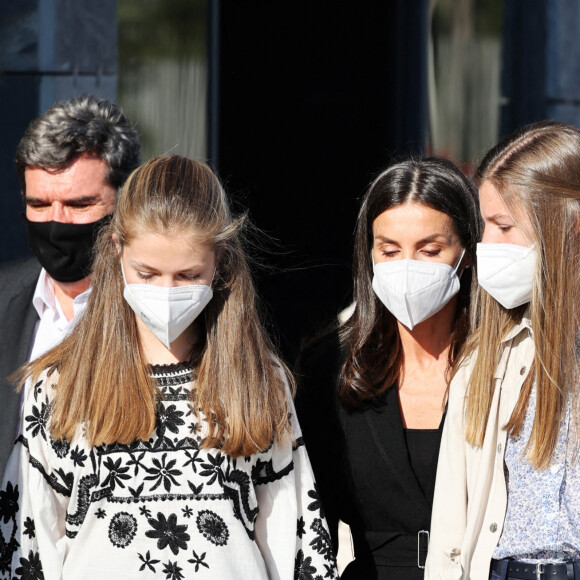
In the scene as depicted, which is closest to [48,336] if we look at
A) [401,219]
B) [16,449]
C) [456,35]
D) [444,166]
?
[16,449]

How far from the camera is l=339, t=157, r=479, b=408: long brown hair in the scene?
137 inches

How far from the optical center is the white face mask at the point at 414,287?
3.35m

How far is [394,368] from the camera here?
360 cm

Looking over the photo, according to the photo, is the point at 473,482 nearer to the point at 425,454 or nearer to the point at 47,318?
the point at 425,454

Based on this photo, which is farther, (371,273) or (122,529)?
(371,273)

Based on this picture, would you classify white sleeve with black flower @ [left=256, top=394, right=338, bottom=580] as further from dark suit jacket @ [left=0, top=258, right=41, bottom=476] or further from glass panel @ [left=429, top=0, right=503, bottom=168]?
glass panel @ [left=429, top=0, right=503, bottom=168]

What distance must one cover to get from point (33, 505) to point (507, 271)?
155 cm

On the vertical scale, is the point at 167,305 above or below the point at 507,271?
below

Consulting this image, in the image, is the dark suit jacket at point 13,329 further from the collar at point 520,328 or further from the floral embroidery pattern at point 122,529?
the collar at point 520,328

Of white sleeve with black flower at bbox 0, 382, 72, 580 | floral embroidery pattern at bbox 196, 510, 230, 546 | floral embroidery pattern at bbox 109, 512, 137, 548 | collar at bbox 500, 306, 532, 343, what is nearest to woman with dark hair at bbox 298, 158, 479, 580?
collar at bbox 500, 306, 532, 343

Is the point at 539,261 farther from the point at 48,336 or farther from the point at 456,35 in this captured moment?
the point at 456,35

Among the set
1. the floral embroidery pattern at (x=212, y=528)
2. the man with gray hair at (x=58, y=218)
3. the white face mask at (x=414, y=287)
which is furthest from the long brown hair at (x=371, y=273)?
the man with gray hair at (x=58, y=218)

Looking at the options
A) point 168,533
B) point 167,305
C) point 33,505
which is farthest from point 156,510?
point 167,305

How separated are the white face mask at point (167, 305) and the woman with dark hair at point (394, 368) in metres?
0.67
